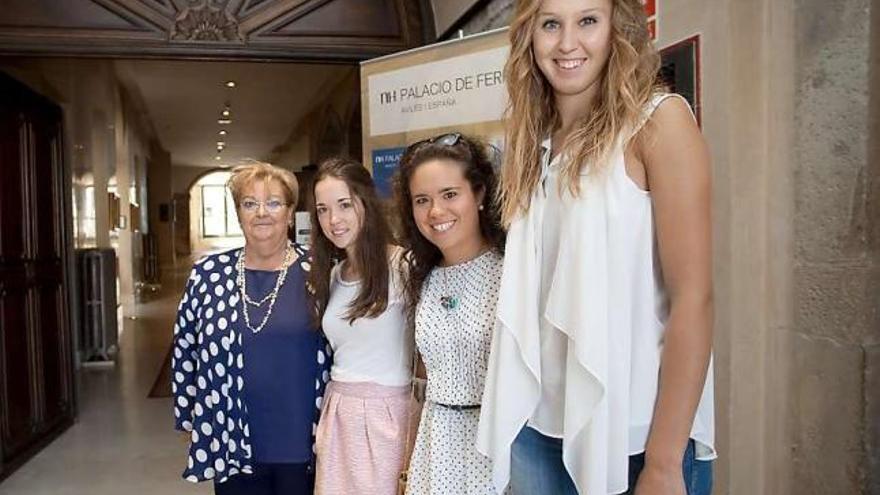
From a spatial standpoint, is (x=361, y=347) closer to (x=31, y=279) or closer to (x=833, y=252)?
Result: (x=833, y=252)

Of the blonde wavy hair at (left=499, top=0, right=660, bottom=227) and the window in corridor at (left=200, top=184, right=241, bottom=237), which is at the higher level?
the window in corridor at (left=200, top=184, right=241, bottom=237)

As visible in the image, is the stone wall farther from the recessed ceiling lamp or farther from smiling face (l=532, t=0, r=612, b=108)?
the recessed ceiling lamp

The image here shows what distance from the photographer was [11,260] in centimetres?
386

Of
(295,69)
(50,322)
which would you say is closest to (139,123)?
(295,69)

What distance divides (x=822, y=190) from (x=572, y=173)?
2.24 feet

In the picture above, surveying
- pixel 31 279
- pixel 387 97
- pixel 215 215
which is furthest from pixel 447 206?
pixel 215 215

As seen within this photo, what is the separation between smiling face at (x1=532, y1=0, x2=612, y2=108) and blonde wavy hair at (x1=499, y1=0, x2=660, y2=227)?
13 mm

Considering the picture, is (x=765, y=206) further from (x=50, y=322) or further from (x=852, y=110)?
(x=50, y=322)

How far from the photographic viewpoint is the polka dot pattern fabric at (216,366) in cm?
184

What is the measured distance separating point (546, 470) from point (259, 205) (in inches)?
41.6

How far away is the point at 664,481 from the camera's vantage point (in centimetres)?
99

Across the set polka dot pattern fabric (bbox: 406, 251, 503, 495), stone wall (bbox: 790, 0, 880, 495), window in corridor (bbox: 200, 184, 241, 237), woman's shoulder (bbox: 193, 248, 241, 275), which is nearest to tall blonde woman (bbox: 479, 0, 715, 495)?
polka dot pattern fabric (bbox: 406, 251, 503, 495)

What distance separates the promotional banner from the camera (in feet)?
8.05

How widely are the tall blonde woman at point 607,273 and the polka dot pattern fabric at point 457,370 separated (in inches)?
10.0
